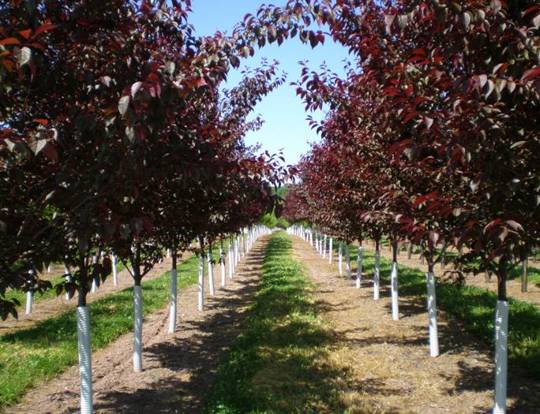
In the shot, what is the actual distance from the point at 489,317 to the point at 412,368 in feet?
10.4

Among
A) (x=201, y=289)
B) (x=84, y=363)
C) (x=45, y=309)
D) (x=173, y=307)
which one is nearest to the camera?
(x=84, y=363)

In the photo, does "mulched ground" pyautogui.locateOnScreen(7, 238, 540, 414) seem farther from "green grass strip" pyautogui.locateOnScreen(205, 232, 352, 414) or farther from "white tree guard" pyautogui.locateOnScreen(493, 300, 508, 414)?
"white tree guard" pyautogui.locateOnScreen(493, 300, 508, 414)

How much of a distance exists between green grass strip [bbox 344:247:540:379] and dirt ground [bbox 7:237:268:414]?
3.89m

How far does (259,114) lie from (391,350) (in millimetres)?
8031

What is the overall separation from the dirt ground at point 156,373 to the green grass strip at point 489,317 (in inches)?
153

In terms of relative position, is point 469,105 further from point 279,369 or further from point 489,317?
point 489,317

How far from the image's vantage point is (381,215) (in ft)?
22.6

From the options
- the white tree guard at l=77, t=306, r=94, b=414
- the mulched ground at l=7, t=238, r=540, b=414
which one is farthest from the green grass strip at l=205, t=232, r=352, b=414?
the white tree guard at l=77, t=306, r=94, b=414

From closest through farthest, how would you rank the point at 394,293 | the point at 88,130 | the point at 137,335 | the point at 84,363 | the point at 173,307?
the point at 88,130, the point at 84,363, the point at 137,335, the point at 173,307, the point at 394,293

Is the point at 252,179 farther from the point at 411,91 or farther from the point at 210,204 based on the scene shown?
the point at 210,204

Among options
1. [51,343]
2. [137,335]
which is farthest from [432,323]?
[51,343]

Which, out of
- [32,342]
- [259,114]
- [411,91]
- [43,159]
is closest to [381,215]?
[411,91]

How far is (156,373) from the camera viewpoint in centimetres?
759

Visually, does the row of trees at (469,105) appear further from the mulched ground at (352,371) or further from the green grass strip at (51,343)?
the green grass strip at (51,343)
